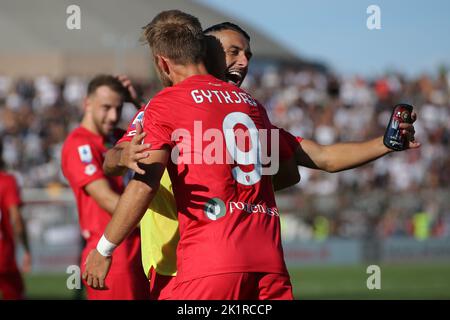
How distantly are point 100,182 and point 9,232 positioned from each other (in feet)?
11.8

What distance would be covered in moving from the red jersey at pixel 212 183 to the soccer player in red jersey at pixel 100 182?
2519 millimetres

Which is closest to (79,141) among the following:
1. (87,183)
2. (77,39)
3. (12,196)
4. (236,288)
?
(87,183)

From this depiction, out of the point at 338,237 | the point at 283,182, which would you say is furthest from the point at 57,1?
the point at 283,182

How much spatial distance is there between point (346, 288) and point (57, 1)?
3735 centimetres

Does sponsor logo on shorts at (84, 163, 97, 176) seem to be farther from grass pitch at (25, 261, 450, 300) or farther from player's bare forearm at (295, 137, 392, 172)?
grass pitch at (25, 261, 450, 300)

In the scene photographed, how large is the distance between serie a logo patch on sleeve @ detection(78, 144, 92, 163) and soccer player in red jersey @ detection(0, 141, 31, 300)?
283 centimetres

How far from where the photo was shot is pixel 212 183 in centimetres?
518

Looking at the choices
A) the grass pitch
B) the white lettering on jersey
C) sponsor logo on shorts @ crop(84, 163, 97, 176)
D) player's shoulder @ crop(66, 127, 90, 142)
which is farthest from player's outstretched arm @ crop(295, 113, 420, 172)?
the grass pitch

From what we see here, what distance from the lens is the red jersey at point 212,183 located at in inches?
201

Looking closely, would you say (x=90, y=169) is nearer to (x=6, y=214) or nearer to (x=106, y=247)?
(x=106, y=247)

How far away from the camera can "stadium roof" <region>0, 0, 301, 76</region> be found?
144ft

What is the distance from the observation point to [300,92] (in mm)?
35094

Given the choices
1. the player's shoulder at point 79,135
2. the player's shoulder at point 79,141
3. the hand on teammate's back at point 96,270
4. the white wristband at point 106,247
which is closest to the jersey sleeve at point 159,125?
the white wristband at point 106,247

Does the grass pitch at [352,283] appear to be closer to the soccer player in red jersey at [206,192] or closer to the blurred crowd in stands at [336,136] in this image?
the blurred crowd in stands at [336,136]
